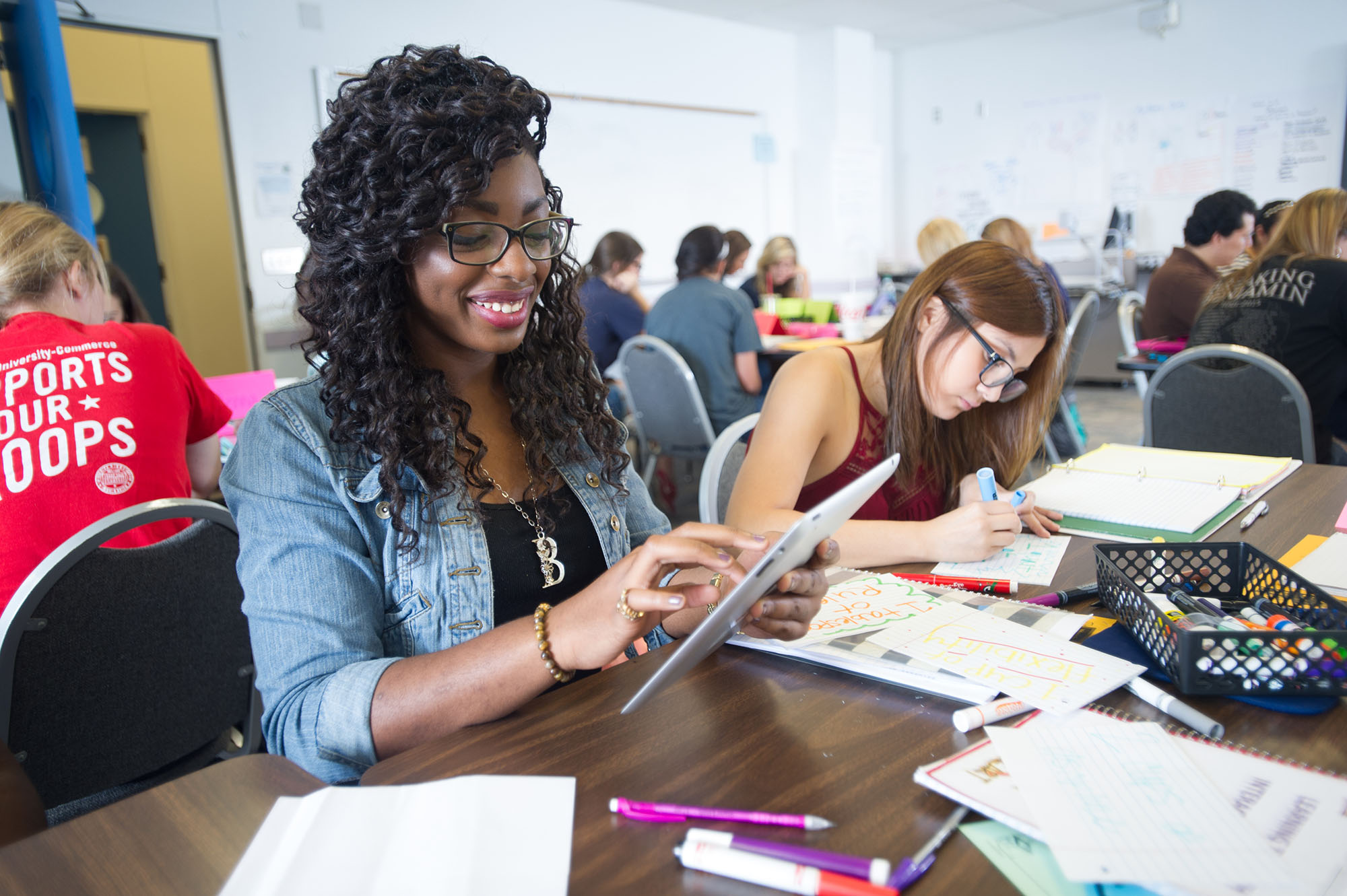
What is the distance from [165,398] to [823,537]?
1421mm

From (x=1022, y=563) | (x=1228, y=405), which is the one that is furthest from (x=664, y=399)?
(x=1022, y=563)

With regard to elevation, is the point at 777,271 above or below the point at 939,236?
below

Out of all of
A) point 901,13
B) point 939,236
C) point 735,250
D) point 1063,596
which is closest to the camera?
point 1063,596

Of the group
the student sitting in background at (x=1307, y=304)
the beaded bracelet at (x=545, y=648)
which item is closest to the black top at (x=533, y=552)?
the beaded bracelet at (x=545, y=648)

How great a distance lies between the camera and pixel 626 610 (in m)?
0.78

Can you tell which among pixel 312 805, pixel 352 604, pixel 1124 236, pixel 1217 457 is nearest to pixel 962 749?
pixel 312 805

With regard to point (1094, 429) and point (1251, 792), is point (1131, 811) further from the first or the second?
point (1094, 429)

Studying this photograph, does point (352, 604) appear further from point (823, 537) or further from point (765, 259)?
point (765, 259)

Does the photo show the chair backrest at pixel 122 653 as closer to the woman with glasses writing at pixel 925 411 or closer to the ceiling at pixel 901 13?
the woman with glasses writing at pixel 925 411

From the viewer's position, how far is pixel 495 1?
512 cm

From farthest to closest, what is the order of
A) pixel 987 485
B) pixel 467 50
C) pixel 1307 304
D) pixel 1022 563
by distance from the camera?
pixel 467 50 < pixel 1307 304 < pixel 987 485 < pixel 1022 563

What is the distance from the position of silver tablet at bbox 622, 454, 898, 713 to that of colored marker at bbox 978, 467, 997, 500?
67cm

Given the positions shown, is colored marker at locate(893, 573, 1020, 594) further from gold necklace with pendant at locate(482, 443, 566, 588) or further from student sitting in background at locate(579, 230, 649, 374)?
student sitting in background at locate(579, 230, 649, 374)

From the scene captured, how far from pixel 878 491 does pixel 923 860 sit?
0.97 m
